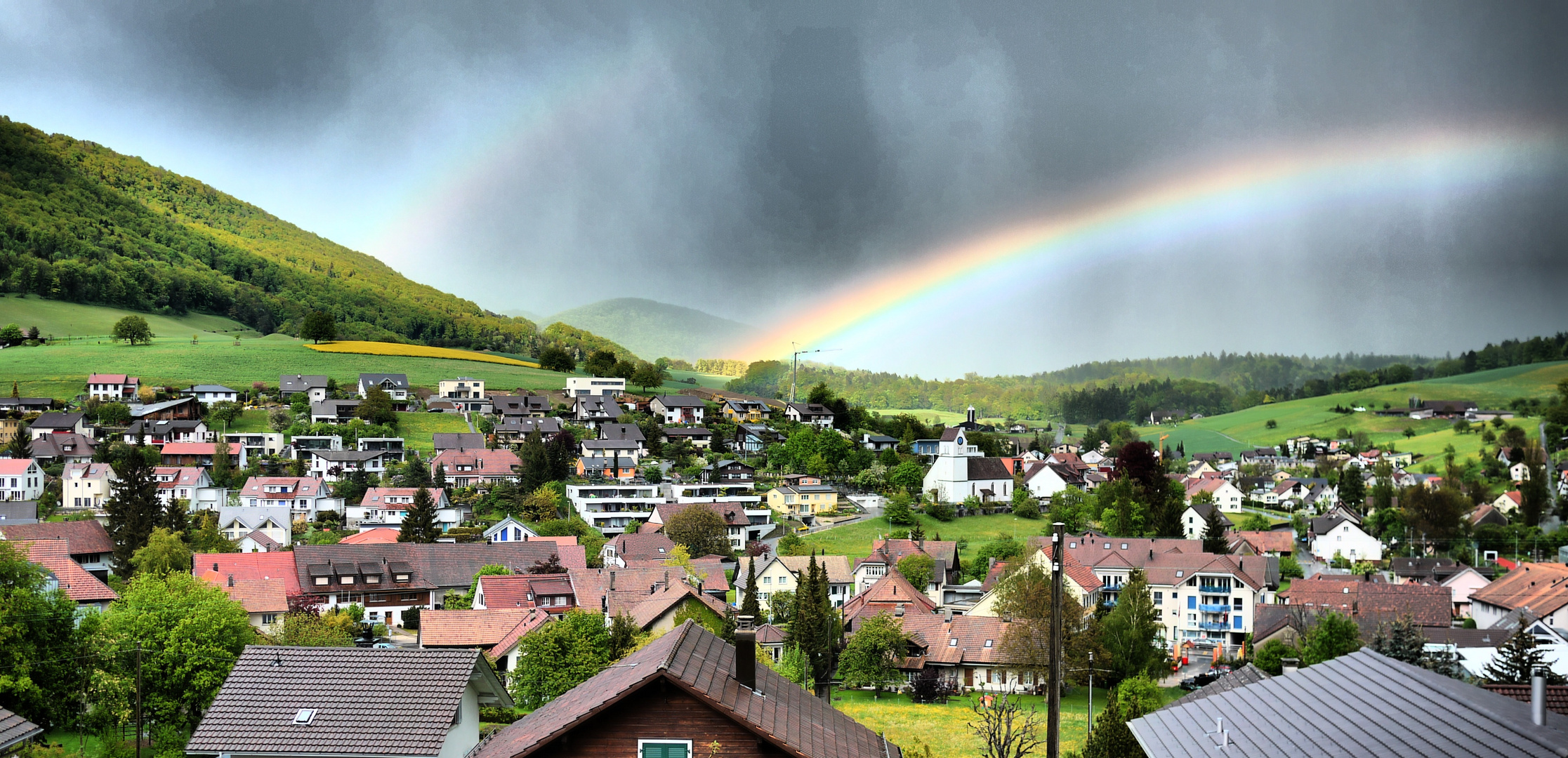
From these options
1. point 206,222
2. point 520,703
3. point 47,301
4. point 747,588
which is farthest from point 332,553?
point 206,222

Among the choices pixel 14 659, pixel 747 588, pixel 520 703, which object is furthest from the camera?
pixel 747 588

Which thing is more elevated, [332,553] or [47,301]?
[47,301]

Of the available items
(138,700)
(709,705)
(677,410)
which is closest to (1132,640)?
(138,700)

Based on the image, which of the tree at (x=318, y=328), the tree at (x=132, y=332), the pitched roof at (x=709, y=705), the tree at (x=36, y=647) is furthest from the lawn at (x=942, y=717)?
the tree at (x=318, y=328)

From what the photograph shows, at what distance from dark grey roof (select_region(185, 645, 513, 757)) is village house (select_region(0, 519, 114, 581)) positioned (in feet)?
112

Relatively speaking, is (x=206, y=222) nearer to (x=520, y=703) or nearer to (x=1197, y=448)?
(x=1197, y=448)

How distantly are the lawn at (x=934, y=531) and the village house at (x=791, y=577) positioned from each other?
3775mm

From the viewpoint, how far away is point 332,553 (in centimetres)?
3975

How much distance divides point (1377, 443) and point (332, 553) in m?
89.1

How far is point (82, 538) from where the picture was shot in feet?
135

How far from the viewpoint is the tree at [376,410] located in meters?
65.9

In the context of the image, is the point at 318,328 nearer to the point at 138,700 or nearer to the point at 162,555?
the point at 162,555

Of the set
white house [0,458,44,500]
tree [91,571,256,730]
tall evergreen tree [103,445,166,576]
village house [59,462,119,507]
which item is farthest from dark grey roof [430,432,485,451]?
tree [91,571,256,730]

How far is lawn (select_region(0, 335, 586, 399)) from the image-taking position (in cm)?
7306
